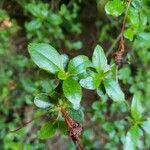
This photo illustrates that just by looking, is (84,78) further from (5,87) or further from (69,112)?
(5,87)

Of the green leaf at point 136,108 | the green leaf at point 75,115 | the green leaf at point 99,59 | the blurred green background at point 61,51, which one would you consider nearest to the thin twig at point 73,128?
the green leaf at point 75,115

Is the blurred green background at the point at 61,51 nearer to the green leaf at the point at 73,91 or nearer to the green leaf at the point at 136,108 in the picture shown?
the green leaf at the point at 136,108

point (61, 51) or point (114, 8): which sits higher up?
point (114, 8)

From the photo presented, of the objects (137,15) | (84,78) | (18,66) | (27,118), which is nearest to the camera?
(84,78)

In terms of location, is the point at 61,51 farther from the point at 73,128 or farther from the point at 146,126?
the point at 73,128

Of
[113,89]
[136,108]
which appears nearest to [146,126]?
[136,108]

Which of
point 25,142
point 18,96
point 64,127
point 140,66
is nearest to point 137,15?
point 64,127

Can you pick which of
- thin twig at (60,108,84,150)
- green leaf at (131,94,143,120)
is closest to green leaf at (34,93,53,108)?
thin twig at (60,108,84,150)
